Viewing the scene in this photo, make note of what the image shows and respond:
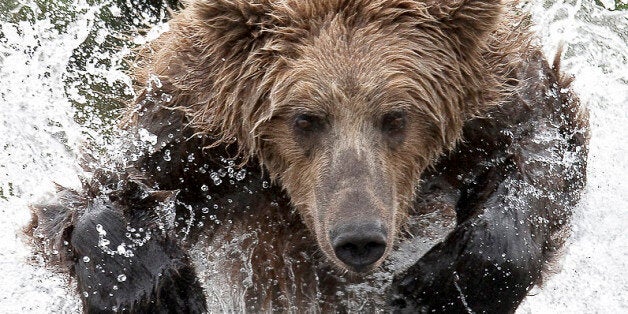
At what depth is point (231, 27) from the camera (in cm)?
498

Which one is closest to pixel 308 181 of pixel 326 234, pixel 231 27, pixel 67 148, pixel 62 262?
pixel 326 234

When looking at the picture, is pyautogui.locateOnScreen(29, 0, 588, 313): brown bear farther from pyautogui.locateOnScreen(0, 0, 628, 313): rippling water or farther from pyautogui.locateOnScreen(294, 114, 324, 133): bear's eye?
pyautogui.locateOnScreen(0, 0, 628, 313): rippling water

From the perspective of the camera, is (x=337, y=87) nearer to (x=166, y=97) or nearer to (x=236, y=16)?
(x=236, y=16)

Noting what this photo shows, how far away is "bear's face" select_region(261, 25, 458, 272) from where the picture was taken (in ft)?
15.0

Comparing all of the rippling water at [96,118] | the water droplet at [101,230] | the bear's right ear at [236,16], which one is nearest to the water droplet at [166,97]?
the bear's right ear at [236,16]

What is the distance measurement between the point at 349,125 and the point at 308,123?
212 mm

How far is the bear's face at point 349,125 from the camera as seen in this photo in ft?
15.0

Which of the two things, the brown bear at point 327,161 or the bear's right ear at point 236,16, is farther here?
the bear's right ear at point 236,16

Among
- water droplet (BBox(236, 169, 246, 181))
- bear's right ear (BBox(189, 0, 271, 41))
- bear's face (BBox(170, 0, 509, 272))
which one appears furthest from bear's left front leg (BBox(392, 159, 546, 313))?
bear's right ear (BBox(189, 0, 271, 41))

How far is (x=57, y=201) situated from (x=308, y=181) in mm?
1356

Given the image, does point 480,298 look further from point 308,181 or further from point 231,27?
point 231,27

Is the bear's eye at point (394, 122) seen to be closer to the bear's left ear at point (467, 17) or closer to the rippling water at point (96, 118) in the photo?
the bear's left ear at point (467, 17)

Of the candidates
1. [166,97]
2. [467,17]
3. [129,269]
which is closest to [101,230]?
[129,269]

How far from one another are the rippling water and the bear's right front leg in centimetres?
39
